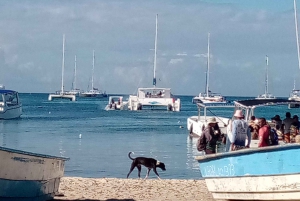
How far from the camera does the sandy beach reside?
15.9 m

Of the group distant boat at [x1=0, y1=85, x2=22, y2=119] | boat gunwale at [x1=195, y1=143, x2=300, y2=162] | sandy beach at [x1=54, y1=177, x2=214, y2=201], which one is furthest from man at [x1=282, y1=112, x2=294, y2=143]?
distant boat at [x1=0, y1=85, x2=22, y2=119]

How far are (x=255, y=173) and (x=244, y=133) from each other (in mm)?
1448

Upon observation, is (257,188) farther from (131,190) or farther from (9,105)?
(9,105)

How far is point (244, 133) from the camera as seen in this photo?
14320 millimetres

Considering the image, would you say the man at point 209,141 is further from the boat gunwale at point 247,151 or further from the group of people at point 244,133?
the boat gunwale at point 247,151

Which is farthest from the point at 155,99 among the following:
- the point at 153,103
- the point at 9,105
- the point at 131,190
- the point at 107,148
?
the point at 131,190

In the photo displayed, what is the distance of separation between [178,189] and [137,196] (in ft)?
5.22

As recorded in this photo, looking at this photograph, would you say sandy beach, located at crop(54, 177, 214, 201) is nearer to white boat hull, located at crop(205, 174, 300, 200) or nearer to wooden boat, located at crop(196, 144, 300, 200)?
white boat hull, located at crop(205, 174, 300, 200)

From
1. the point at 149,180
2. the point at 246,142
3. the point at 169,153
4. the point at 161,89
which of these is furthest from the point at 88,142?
the point at 161,89

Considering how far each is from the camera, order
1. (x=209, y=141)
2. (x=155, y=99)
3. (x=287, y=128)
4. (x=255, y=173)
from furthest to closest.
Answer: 1. (x=155, y=99)
2. (x=287, y=128)
3. (x=209, y=141)
4. (x=255, y=173)

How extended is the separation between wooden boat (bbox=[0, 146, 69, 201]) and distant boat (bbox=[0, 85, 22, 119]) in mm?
43416

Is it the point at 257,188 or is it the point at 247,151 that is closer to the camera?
the point at 247,151

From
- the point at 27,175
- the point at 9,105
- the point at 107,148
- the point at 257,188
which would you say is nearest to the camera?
the point at 27,175

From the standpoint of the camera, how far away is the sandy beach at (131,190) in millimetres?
15914
